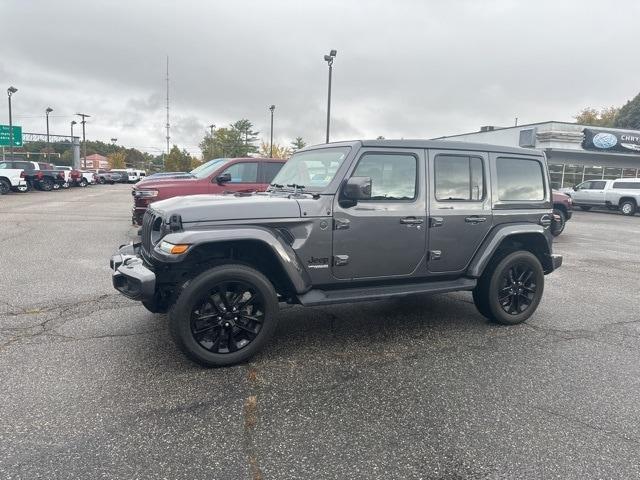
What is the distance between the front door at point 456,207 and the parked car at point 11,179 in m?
25.6

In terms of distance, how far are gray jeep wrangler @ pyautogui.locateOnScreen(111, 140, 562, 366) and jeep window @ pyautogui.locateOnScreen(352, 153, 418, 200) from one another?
0.01m

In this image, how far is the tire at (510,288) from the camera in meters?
4.64

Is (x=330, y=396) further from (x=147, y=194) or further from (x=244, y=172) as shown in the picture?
(x=244, y=172)

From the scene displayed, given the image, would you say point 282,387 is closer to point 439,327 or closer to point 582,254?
point 439,327

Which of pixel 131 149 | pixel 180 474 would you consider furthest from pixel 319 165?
pixel 131 149

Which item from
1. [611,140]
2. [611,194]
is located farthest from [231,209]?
[611,140]

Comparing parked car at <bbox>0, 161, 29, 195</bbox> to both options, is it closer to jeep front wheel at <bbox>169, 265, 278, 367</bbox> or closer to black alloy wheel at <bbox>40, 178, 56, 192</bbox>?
black alloy wheel at <bbox>40, 178, 56, 192</bbox>

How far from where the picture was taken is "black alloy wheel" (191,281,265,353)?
11.4ft

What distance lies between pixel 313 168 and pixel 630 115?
64382 millimetres

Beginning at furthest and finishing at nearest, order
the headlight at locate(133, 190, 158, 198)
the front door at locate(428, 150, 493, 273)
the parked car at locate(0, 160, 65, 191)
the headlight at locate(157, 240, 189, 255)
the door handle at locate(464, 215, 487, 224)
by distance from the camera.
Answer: the parked car at locate(0, 160, 65, 191), the headlight at locate(133, 190, 158, 198), the door handle at locate(464, 215, 487, 224), the front door at locate(428, 150, 493, 273), the headlight at locate(157, 240, 189, 255)

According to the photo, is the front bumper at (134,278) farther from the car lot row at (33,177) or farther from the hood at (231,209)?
the car lot row at (33,177)

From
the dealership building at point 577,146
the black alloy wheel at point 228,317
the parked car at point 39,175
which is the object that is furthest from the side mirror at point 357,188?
the dealership building at point 577,146

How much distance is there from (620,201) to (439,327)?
2281 cm

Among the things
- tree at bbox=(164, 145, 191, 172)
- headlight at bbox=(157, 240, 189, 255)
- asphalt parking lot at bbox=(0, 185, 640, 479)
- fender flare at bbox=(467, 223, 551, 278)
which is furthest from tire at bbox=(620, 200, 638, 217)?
tree at bbox=(164, 145, 191, 172)
